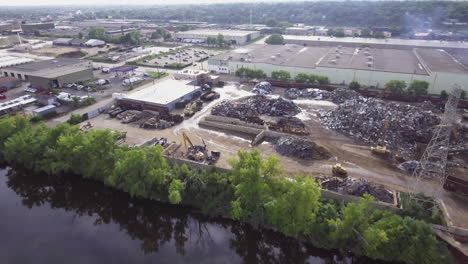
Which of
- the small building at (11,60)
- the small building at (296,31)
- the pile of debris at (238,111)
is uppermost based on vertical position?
the small building at (296,31)

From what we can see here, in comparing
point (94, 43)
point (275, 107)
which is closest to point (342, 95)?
point (275, 107)

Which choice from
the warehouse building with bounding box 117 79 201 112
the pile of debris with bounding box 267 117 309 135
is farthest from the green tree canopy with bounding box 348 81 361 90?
the warehouse building with bounding box 117 79 201 112

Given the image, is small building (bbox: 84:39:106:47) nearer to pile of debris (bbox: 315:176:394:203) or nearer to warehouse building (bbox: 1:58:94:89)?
warehouse building (bbox: 1:58:94:89)

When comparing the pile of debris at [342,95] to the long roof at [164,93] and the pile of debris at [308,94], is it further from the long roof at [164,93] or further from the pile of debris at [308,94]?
the long roof at [164,93]

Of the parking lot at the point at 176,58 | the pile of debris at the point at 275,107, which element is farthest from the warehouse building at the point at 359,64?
the pile of debris at the point at 275,107

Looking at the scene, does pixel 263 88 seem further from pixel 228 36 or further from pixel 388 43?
pixel 228 36

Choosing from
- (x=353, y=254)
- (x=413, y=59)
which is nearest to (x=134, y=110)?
(x=353, y=254)

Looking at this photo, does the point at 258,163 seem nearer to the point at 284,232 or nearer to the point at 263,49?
the point at 284,232
